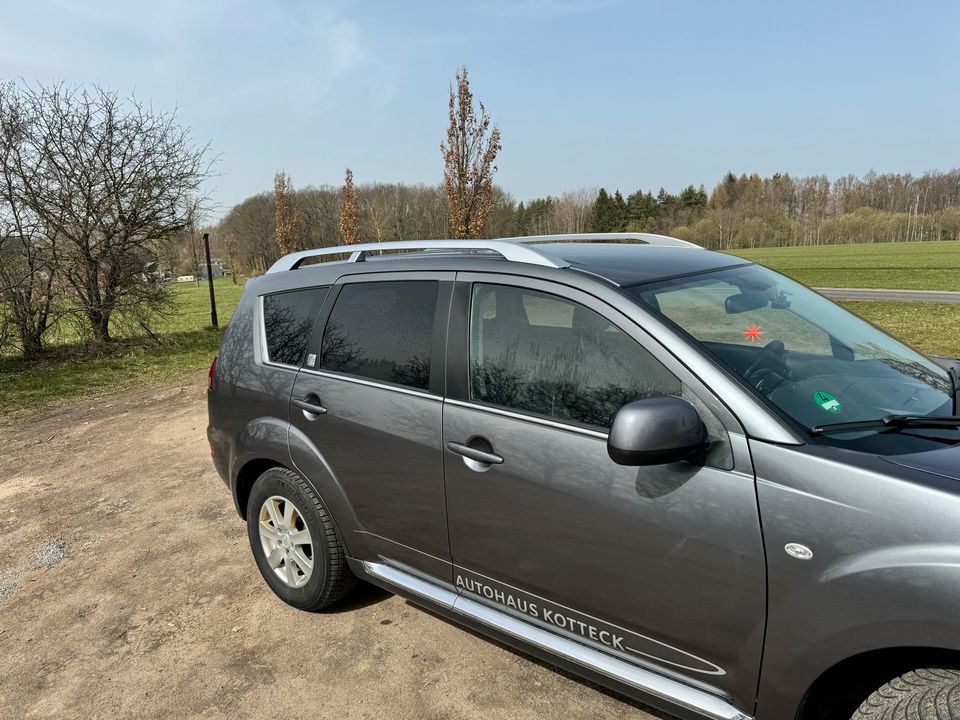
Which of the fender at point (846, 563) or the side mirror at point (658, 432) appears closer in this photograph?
the fender at point (846, 563)

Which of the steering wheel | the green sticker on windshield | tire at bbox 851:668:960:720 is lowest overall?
tire at bbox 851:668:960:720

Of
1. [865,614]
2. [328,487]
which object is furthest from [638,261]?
[328,487]

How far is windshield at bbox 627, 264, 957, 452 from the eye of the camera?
1985 millimetres

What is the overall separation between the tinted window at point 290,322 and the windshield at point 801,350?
1.73 m

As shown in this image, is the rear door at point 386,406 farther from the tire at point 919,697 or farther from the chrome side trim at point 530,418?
the tire at point 919,697

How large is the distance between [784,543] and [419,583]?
1.56 m

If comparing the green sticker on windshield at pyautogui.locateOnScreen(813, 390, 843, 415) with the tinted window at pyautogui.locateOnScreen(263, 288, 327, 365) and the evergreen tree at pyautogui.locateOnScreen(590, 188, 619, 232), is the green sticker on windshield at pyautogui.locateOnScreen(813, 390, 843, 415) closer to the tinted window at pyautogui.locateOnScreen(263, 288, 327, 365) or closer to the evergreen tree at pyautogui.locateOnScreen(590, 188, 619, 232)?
the tinted window at pyautogui.locateOnScreen(263, 288, 327, 365)

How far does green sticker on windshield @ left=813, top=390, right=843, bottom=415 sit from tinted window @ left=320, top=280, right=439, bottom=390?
1422 mm

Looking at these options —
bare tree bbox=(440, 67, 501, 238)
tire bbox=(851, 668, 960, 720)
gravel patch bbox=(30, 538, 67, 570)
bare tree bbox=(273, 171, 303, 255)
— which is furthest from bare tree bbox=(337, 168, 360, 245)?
tire bbox=(851, 668, 960, 720)

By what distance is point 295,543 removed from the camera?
3.25 metres

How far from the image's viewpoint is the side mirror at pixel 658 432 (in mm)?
1771

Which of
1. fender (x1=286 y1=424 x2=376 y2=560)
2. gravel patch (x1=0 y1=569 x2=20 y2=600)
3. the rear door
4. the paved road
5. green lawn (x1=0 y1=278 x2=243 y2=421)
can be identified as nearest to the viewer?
the rear door

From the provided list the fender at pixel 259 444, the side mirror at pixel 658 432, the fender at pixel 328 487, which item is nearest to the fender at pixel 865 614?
the side mirror at pixel 658 432

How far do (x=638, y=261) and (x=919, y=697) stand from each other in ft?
5.56
